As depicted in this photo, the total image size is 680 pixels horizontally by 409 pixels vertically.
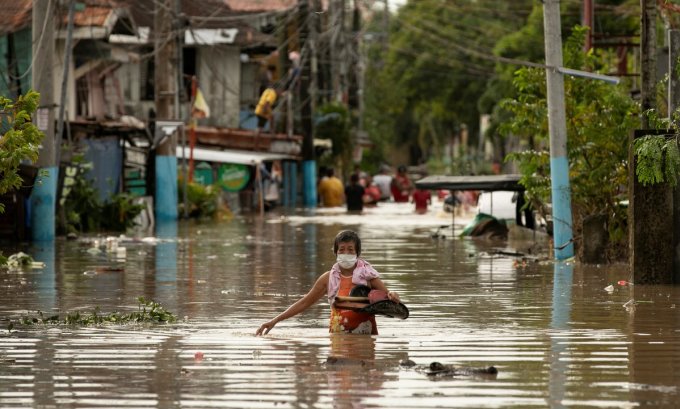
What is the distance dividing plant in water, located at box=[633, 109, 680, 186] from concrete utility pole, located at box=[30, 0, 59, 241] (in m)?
13.6

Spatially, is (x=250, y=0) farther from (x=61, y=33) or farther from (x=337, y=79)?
(x=61, y=33)

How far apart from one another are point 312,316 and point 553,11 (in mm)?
9970

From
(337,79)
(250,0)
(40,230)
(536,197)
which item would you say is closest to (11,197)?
(40,230)

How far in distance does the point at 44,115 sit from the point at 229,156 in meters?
21.0

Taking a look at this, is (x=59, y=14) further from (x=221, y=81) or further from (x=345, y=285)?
(x=345, y=285)

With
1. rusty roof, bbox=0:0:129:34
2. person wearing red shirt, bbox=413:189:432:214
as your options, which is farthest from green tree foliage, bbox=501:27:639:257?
person wearing red shirt, bbox=413:189:432:214

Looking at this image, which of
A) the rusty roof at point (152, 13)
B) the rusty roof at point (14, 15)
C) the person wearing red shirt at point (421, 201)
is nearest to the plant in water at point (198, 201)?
the rusty roof at point (152, 13)

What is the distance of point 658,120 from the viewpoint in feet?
58.8

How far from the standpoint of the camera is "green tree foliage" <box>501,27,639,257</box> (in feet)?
74.6

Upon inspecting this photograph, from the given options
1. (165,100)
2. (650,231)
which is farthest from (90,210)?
(650,231)

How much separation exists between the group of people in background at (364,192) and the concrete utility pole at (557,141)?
2283 cm

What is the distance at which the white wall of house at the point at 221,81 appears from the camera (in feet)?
181

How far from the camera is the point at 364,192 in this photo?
53125 millimetres

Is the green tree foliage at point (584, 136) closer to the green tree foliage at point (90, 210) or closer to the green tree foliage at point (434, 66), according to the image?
the green tree foliage at point (90, 210)
